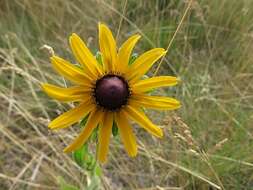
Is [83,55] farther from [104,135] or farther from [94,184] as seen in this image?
[94,184]

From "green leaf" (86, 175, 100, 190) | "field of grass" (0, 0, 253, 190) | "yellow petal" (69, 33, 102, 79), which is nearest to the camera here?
"yellow petal" (69, 33, 102, 79)

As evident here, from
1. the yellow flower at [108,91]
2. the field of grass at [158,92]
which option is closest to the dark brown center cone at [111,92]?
the yellow flower at [108,91]

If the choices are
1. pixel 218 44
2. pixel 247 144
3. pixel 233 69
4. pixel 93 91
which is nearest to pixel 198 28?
pixel 218 44

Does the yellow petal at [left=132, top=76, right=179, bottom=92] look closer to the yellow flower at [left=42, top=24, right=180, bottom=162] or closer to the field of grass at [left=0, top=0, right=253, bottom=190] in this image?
the yellow flower at [left=42, top=24, right=180, bottom=162]

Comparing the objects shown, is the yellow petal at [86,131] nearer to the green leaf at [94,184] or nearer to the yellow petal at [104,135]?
the yellow petal at [104,135]

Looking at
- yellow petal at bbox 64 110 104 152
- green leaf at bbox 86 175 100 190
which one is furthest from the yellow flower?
green leaf at bbox 86 175 100 190

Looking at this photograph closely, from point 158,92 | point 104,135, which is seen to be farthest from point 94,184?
point 158,92

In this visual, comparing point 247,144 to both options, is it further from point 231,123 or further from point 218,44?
point 218,44
